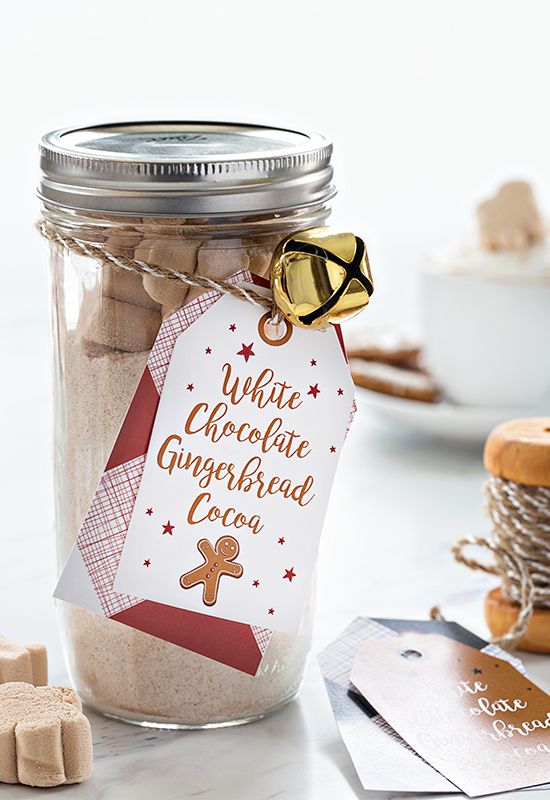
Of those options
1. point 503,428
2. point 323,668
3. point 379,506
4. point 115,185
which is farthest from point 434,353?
point 115,185

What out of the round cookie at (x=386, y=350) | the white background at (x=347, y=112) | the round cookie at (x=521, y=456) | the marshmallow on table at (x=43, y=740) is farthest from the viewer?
the round cookie at (x=386, y=350)

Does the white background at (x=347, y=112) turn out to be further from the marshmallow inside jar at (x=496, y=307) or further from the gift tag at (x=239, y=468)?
the gift tag at (x=239, y=468)

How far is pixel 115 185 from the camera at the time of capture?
59 centimetres

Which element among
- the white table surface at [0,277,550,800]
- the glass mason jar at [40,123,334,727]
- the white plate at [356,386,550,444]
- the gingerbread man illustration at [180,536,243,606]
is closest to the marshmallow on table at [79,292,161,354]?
the glass mason jar at [40,123,334,727]

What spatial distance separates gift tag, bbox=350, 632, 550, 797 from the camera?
0.62 metres

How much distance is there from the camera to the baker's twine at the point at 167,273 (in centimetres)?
60

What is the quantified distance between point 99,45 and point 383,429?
972 millimetres

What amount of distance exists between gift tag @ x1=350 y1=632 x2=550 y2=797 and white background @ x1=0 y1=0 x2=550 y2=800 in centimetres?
25

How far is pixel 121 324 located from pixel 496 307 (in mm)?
590

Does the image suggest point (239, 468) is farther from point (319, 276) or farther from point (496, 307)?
point (496, 307)

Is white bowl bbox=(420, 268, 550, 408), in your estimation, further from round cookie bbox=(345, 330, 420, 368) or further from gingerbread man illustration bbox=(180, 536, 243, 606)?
gingerbread man illustration bbox=(180, 536, 243, 606)

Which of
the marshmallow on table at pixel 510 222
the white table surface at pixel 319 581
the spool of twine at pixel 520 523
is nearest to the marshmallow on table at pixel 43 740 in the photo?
the white table surface at pixel 319 581

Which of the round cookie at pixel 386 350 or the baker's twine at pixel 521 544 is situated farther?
the round cookie at pixel 386 350

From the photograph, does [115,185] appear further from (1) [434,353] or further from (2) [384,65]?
(2) [384,65]
